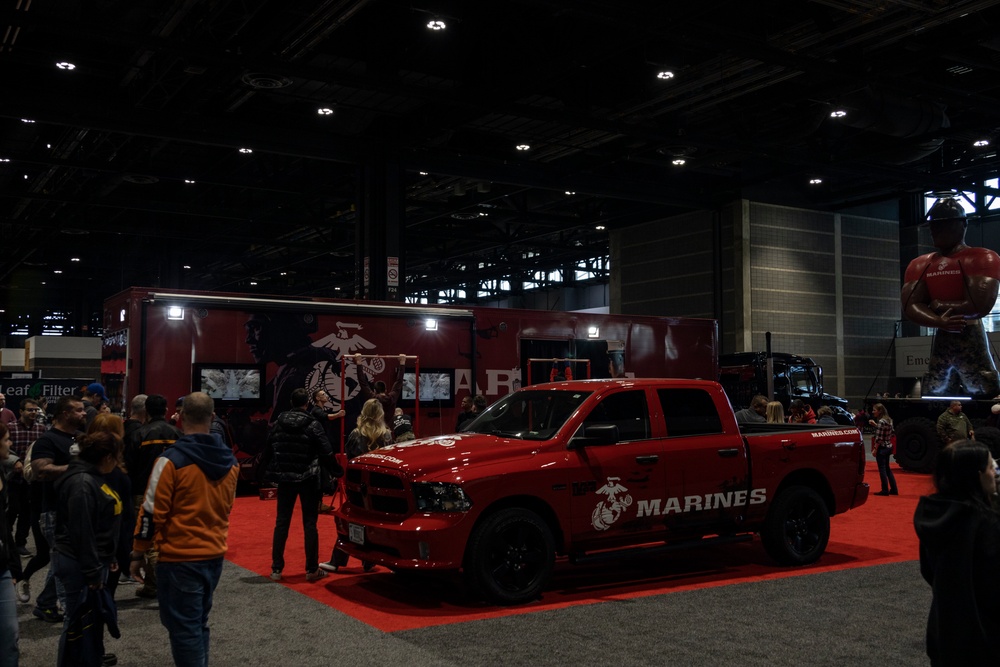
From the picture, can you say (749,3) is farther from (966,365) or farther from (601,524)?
(601,524)

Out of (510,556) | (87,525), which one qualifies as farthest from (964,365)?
(87,525)

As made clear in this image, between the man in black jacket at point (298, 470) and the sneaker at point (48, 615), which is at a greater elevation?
the man in black jacket at point (298, 470)

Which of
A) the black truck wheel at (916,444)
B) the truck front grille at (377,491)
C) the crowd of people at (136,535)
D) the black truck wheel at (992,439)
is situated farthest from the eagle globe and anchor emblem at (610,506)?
the black truck wheel at (916,444)

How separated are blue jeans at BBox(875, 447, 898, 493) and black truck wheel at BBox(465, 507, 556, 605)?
9167 mm

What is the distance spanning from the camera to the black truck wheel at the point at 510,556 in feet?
25.4

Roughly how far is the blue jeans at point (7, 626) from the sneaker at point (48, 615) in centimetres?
232

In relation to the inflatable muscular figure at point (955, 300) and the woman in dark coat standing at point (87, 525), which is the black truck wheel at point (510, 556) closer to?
the woman in dark coat standing at point (87, 525)

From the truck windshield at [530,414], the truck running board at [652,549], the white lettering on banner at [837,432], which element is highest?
the truck windshield at [530,414]

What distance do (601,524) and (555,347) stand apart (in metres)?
10.2

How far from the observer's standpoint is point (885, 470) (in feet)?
51.2

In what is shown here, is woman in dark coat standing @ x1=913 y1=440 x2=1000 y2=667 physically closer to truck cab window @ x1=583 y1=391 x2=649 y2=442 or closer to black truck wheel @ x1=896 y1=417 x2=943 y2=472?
truck cab window @ x1=583 y1=391 x2=649 y2=442

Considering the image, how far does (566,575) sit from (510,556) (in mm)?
1456

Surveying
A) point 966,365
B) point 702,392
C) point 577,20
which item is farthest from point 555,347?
point 702,392

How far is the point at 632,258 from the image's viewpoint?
34000 millimetres
